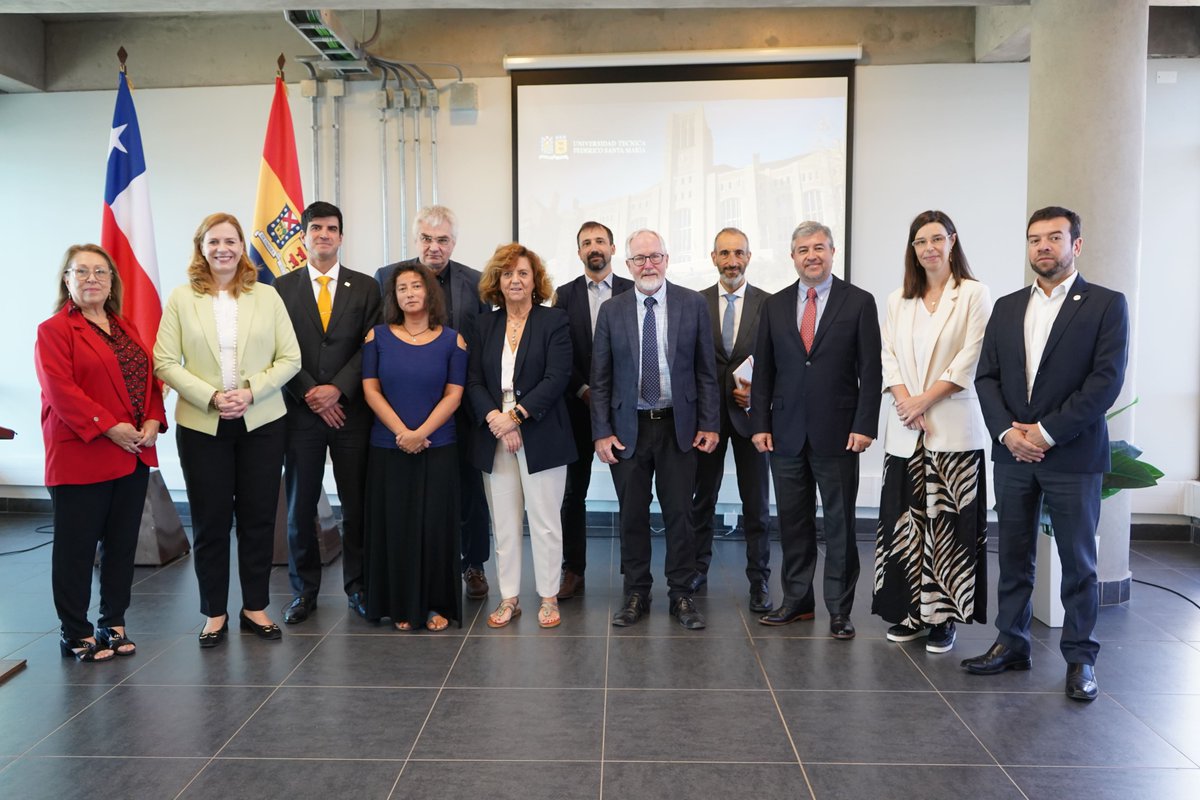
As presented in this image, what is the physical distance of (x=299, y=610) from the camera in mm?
4172

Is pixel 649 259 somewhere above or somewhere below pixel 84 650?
above

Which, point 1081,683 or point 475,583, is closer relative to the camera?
point 1081,683

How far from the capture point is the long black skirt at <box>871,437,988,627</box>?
3.61 m

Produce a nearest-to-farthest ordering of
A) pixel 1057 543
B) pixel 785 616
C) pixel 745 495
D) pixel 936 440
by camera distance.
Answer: pixel 1057 543, pixel 936 440, pixel 785 616, pixel 745 495

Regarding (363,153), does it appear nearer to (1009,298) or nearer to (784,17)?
(784,17)

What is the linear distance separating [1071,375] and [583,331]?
2.16 metres

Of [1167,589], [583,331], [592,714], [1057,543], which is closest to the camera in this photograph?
[592,714]

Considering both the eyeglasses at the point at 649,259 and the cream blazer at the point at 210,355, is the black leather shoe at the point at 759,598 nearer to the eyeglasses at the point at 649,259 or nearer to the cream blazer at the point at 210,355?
the eyeglasses at the point at 649,259

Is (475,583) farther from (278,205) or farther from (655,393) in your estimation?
(278,205)

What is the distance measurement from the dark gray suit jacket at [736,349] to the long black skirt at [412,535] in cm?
136

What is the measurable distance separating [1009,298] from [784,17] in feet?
11.2

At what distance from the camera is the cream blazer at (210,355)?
369 cm

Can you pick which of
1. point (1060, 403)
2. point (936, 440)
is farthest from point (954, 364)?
point (1060, 403)

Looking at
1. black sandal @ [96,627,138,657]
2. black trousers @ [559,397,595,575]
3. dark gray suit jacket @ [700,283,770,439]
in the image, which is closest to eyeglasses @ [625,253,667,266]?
dark gray suit jacket @ [700,283,770,439]
